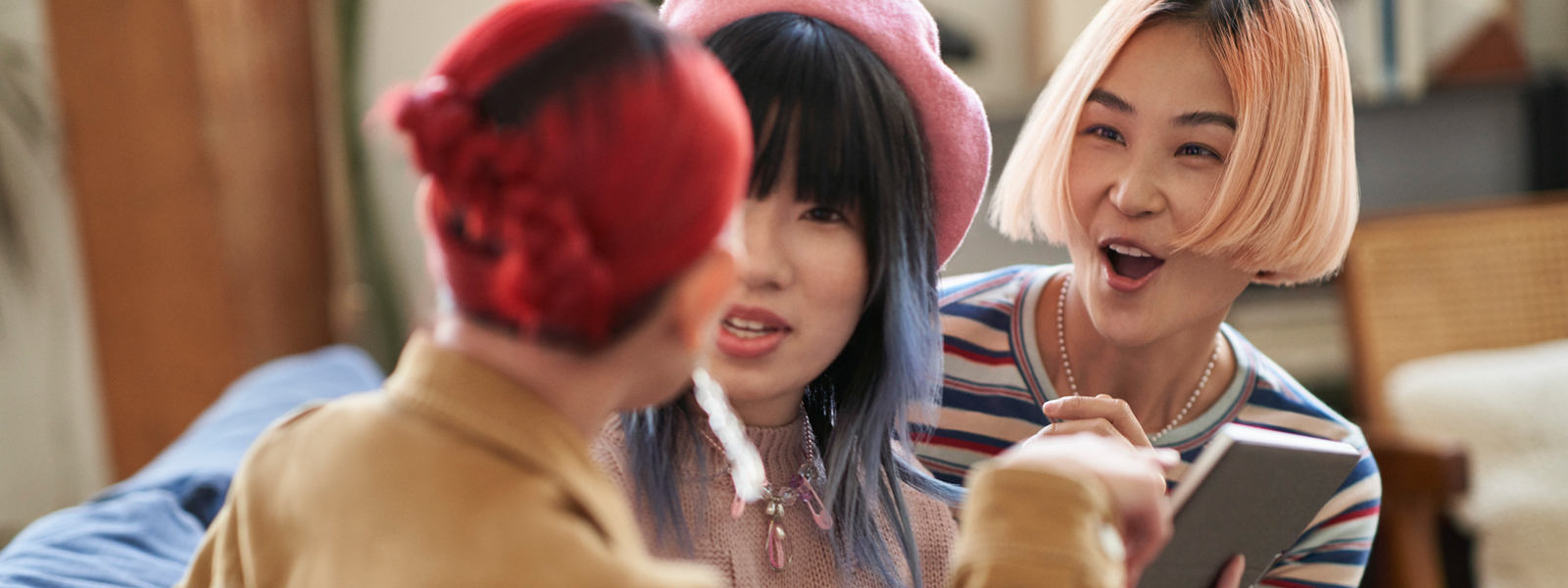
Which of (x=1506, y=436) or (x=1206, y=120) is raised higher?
(x=1206, y=120)

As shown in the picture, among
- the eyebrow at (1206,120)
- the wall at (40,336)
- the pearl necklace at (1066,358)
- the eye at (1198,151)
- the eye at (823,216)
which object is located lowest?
the wall at (40,336)

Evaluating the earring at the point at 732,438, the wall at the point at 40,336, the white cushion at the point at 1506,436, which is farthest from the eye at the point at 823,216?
the wall at the point at 40,336

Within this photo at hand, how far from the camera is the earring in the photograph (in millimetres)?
731

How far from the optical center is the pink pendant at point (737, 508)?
2.52 feet

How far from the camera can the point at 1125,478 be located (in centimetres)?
56

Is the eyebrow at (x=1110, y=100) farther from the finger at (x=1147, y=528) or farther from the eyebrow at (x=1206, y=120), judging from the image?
the finger at (x=1147, y=528)

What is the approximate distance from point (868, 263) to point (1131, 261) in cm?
19

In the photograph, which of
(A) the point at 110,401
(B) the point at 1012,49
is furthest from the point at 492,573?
(A) the point at 110,401

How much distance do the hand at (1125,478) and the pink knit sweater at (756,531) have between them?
235 millimetres

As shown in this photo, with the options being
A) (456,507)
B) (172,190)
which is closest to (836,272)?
(456,507)

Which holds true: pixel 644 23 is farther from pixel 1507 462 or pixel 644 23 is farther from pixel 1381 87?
pixel 1381 87

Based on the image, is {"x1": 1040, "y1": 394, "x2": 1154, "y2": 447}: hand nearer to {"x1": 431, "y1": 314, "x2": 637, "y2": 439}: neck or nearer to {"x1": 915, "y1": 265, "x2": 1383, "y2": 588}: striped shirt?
{"x1": 915, "y1": 265, "x2": 1383, "y2": 588}: striped shirt

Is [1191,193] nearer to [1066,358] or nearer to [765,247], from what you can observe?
[1066,358]

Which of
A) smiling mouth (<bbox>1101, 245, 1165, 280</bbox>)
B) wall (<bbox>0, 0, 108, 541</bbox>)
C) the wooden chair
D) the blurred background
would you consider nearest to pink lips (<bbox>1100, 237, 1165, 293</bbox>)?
smiling mouth (<bbox>1101, 245, 1165, 280</bbox>)
